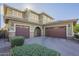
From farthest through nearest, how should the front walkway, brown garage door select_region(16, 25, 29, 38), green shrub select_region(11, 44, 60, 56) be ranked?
brown garage door select_region(16, 25, 29, 38)
the front walkway
green shrub select_region(11, 44, 60, 56)

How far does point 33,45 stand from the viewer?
337 centimetres

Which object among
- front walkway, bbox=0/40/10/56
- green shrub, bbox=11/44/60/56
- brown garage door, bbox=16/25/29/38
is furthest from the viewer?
brown garage door, bbox=16/25/29/38

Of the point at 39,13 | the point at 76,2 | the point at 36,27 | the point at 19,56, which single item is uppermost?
the point at 76,2

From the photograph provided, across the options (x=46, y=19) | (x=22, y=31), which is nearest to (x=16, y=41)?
(x=22, y=31)

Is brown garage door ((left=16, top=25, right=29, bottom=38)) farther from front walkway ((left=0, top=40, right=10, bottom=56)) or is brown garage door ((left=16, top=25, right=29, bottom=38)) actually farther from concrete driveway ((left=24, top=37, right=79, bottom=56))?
front walkway ((left=0, top=40, right=10, bottom=56))

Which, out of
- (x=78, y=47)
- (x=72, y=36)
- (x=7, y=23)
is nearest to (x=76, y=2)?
(x=72, y=36)

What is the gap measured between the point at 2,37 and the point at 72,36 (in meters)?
1.40

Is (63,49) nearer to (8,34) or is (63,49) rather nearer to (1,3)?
(8,34)

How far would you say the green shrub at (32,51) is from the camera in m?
3.15

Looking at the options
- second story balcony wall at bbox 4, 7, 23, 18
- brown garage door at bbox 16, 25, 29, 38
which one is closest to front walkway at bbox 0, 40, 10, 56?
brown garage door at bbox 16, 25, 29, 38

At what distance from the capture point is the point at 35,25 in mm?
3453

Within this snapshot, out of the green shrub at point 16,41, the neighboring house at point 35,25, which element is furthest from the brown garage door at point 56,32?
the green shrub at point 16,41

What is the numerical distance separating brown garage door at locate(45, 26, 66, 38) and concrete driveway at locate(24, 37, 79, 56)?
91 mm

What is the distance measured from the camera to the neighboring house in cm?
336
